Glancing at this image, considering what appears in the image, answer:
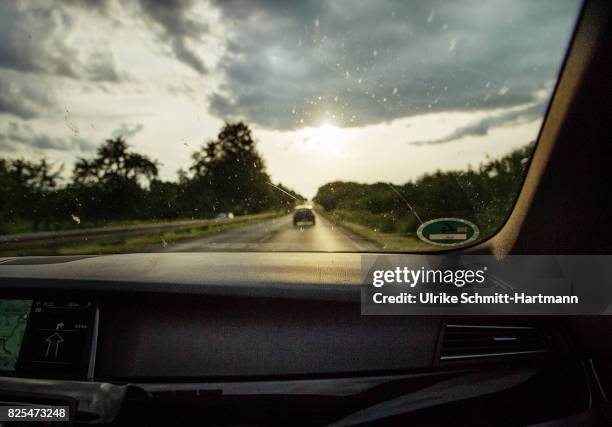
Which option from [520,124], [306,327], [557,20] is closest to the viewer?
[557,20]

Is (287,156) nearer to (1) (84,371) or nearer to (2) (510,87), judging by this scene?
(2) (510,87)

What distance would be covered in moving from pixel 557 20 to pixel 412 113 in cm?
81

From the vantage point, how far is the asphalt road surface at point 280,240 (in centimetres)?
320

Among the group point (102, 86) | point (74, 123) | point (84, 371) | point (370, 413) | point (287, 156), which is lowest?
point (370, 413)

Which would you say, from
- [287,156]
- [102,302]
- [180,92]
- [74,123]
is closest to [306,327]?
[287,156]

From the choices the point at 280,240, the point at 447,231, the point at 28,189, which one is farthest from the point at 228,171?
the point at 447,231

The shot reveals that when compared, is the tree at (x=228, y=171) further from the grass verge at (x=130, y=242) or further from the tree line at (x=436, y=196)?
the tree line at (x=436, y=196)

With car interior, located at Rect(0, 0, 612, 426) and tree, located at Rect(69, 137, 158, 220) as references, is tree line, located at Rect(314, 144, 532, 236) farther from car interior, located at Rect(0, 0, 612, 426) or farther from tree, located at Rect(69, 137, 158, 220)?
tree, located at Rect(69, 137, 158, 220)

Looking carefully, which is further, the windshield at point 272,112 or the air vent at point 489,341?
the air vent at point 489,341

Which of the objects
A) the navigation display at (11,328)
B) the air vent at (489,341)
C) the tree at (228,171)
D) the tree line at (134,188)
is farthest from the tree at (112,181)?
the air vent at (489,341)

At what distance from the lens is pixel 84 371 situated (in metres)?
2.97

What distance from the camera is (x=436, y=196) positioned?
9.80 ft

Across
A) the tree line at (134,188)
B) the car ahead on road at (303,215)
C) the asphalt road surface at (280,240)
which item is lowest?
the asphalt road surface at (280,240)

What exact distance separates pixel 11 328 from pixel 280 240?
169 centimetres
